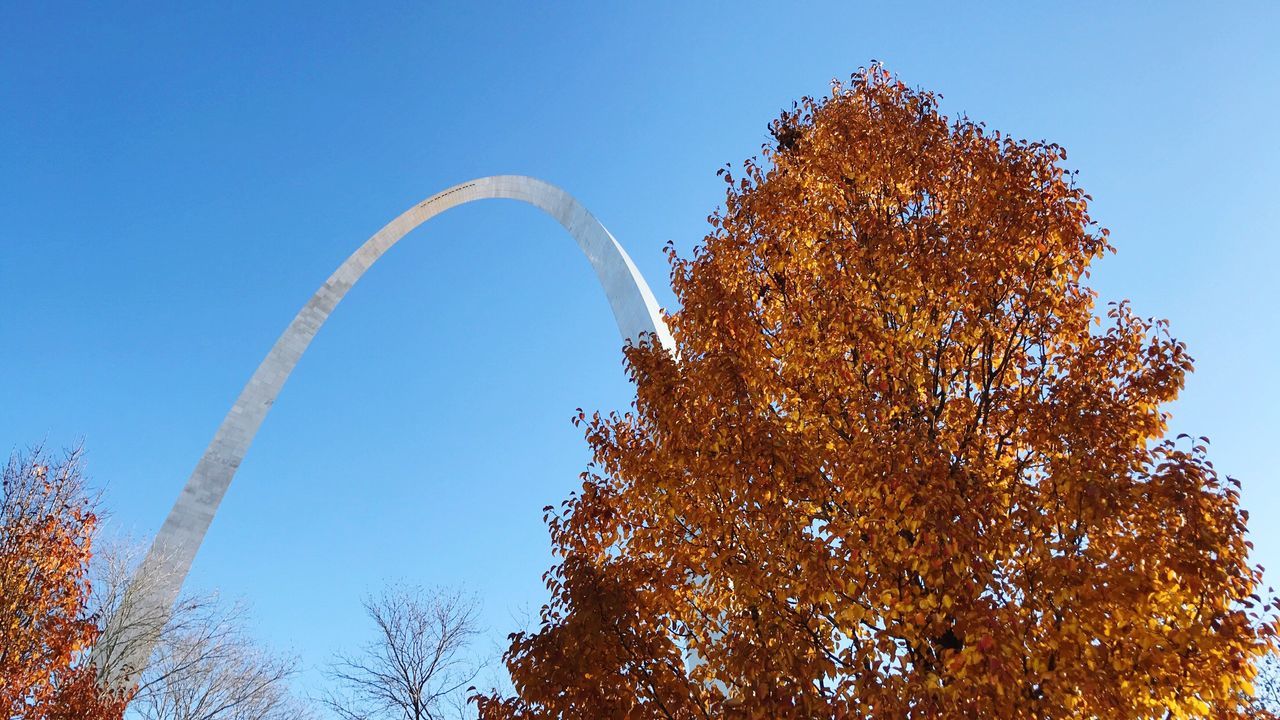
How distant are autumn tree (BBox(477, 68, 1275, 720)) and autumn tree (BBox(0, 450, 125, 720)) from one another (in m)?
7.67

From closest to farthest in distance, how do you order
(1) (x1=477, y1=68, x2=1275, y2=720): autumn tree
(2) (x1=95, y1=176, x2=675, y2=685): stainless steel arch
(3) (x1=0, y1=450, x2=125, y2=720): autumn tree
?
1. (1) (x1=477, y1=68, x2=1275, y2=720): autumn tree
2. (3) (x1=0, y1=450, x2=125, y2=720): autumn tree
3. (2) (x1=95, y1=176, x2=675, y2=685): stainless steel arch

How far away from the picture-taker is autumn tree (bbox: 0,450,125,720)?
9.94 metres

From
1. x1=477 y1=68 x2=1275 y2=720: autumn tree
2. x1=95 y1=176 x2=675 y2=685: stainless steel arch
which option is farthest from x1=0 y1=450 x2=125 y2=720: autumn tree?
x1=477 y1=68 x2=1275 y2=720: autumn tree

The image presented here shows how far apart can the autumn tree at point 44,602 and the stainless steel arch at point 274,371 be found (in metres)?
3.60

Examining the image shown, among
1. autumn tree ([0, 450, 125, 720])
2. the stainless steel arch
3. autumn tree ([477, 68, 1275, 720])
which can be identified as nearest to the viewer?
autumn tree ([477, 68, 1275, 720])

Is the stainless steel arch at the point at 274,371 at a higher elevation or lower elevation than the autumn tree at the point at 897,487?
higher

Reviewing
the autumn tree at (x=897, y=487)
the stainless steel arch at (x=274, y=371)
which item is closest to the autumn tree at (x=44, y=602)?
the stainless steel arch at (x=274, y=371)

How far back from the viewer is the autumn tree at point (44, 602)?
994 cm

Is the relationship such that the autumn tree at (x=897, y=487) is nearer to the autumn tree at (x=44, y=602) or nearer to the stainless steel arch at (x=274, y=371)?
the stainless steel arch at (x=274, y=371)

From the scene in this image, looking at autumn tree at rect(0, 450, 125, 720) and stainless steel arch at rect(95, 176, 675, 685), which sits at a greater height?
stainless steel arch at rect(95, 176, 675, 685)

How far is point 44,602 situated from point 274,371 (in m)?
14.7

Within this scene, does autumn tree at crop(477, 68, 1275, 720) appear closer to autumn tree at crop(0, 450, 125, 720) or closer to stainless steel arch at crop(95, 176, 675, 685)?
stainless steel arch at crop(95, 176, 675, 685)

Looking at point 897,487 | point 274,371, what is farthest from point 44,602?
point 274,371

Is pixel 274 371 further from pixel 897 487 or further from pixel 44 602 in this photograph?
pixel 897 487
